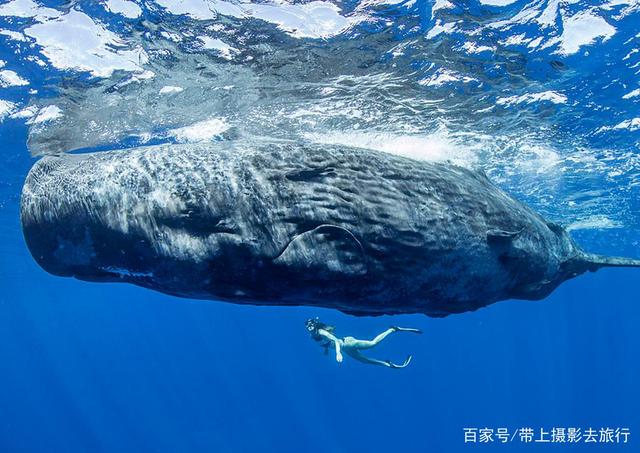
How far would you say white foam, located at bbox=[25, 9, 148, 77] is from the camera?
9.42 metres

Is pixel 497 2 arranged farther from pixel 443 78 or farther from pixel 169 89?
pixel 169 89

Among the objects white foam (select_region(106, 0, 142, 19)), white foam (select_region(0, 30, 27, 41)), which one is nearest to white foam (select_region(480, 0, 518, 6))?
white foam (select_region(106, 0, 142, 19))

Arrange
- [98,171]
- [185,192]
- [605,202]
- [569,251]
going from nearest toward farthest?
[185,192]
[98,171]
[569,251]
[605,202]

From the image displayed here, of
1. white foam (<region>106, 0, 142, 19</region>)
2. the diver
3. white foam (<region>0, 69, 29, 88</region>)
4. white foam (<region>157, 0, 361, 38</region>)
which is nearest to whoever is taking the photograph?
white foam (<region>106, 0, 142, 19</region>)

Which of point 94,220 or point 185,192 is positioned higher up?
point 185,192

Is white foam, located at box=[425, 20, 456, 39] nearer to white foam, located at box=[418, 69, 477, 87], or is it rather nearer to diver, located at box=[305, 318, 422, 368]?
white foam, located at box=[418, 69, 477, 87]

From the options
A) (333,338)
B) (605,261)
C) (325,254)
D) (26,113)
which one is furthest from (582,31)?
(26,113)

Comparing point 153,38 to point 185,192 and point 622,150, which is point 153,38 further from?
point 622,150

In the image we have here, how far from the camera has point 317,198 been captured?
4.27m

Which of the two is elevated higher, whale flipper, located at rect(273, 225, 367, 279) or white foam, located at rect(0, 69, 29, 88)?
white foam, located at rect(0, 69, 29, 88)

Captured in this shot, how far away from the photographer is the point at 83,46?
10.1 m

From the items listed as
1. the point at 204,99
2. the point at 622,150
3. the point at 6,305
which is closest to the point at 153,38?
the point at 204,99

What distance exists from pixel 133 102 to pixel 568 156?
51.7ft

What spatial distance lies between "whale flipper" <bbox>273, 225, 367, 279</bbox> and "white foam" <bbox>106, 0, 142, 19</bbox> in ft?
24.5
